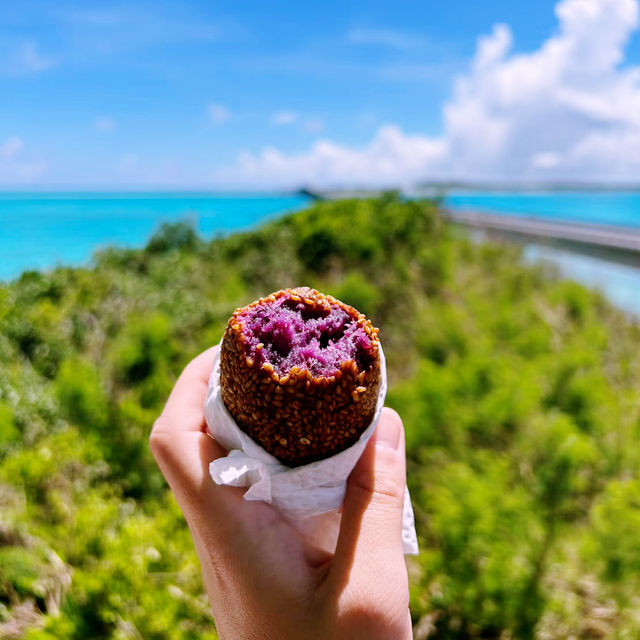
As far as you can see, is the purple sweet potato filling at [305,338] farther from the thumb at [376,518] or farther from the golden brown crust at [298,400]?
the thumb at [376,518]

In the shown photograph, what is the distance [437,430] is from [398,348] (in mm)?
3026

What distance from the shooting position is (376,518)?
1.08 meters

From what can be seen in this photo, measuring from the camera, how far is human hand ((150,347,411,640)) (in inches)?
38.5

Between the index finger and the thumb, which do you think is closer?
the thumb

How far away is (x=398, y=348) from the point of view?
Answer: 6.85 m

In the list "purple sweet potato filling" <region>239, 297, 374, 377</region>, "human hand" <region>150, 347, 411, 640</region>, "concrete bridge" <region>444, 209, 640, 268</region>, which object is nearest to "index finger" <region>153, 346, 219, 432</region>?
"human hand" <region>150, 347, 411, 640</region>

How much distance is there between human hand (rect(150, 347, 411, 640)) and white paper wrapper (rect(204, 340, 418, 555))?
0.11 ft

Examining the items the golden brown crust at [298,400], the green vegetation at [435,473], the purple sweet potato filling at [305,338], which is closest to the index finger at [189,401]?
the golden brown crust at [298,400]

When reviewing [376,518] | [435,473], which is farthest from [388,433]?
[435,473]

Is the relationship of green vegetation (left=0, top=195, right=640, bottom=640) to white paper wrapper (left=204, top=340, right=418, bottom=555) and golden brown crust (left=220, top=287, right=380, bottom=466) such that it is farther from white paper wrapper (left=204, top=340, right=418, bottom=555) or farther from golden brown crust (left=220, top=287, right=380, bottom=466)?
golden brown crust (left=220, top=287, right=380, bottom=466)

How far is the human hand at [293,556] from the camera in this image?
98cm

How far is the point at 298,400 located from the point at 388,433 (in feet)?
1.17

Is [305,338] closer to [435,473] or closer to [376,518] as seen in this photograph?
[376,518]

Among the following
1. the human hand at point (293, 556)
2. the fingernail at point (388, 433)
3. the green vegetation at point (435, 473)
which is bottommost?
the green vegetation at point (435, 473)
